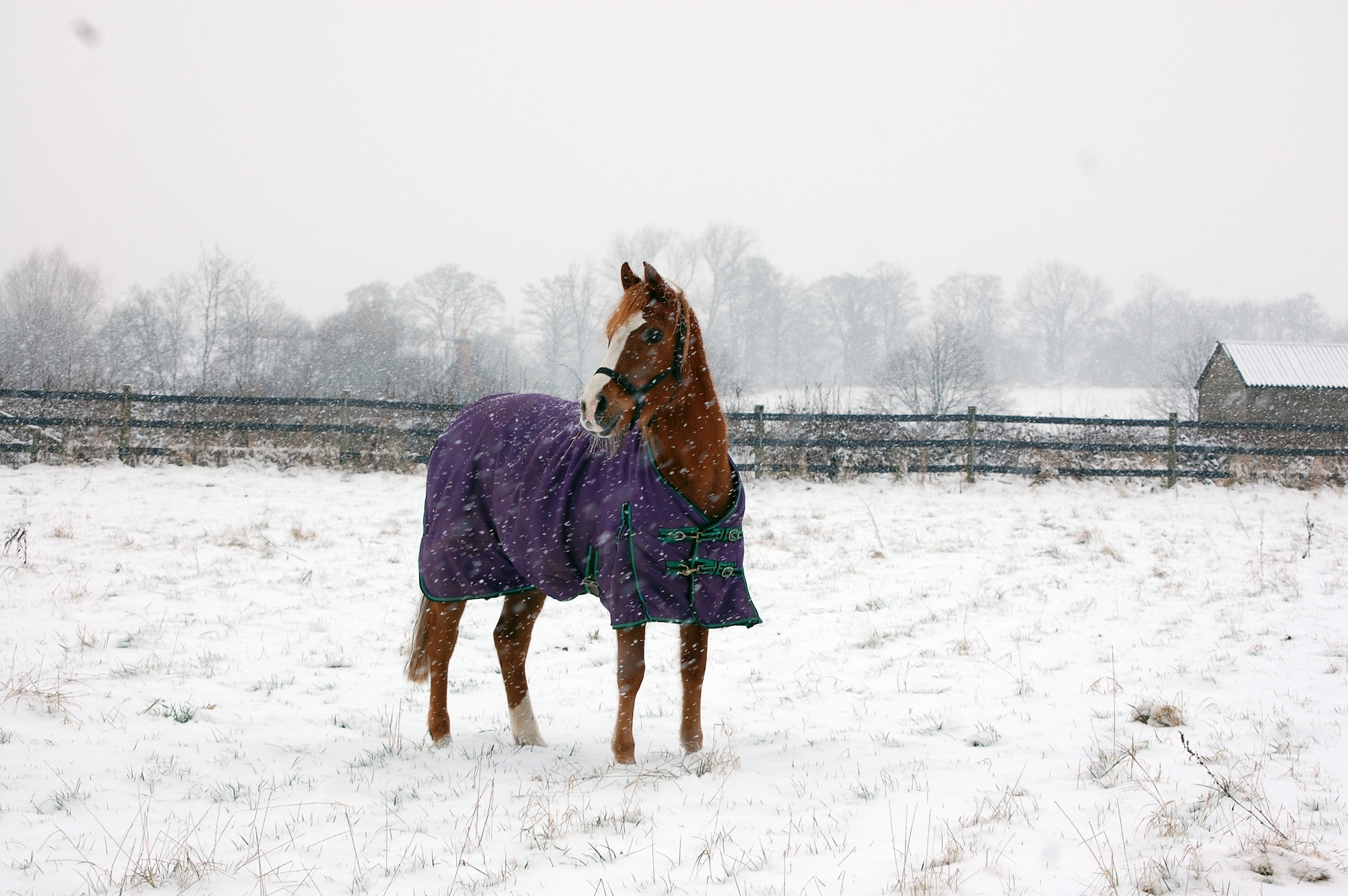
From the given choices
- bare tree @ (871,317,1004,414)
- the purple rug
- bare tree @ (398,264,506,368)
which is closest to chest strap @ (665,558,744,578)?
the purple rug

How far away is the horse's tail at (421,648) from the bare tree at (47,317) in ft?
75.5

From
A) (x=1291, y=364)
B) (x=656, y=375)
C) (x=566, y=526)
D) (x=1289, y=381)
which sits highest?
(x=1291, y=364)

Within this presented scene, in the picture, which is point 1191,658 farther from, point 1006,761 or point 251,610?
point 251,610

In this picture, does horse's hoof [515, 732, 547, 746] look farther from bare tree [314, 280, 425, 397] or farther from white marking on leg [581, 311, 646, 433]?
bare tree [314, 280, 425, 397]

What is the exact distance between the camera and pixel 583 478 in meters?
3.39

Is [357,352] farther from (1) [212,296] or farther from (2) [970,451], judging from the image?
(2) [970,451]

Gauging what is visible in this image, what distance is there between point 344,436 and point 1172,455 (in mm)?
14135

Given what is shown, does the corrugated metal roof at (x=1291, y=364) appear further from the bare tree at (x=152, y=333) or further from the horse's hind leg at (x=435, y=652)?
the bare tree at (x=152, y=333)

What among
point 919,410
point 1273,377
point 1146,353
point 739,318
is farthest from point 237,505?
point 1146,353

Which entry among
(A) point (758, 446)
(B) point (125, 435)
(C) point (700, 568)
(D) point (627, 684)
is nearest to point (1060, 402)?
(A) point (758, 446)

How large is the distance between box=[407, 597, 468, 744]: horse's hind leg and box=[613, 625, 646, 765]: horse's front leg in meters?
0.84

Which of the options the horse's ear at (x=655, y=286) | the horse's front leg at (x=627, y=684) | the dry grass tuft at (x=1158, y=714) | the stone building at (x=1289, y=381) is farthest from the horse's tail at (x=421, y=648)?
the stone building at (x=1289, y=381)

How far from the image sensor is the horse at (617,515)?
312 cm

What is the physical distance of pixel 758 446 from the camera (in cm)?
1353
